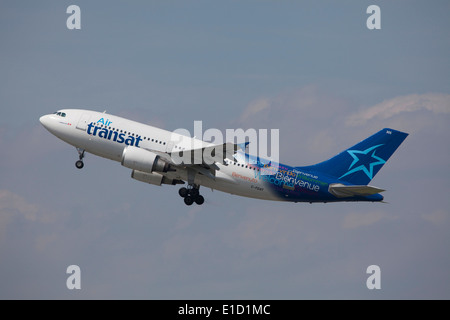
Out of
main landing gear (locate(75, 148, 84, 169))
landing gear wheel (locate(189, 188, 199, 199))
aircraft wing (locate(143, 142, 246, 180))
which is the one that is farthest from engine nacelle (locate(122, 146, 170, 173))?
main landing gear (locate(75, 148, 84, 169))

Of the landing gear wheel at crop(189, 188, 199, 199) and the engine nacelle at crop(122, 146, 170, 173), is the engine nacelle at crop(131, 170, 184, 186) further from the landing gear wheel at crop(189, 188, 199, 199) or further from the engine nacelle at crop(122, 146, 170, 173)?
the engine nacelle at crop(122, 146, 170, 173)

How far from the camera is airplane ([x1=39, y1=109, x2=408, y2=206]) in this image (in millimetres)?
60094

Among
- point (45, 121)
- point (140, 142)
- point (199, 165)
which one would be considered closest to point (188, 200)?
point (199, 165)

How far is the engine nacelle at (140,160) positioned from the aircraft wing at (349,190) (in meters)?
15.5

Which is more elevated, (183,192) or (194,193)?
(183,192)

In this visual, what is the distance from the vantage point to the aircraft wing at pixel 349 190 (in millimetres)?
58438

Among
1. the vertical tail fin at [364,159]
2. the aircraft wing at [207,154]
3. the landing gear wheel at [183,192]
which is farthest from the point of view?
the landing gear wheel at [183,192]

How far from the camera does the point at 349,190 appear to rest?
60.3m

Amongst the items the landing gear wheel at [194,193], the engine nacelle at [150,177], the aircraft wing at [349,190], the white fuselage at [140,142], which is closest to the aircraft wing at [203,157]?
the white fuselage at [140,142]

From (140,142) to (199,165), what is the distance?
562 cm

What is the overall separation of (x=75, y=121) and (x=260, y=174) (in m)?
17.4

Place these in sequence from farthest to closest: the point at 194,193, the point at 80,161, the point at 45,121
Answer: the point at 45,121, the point at 194,193, the point at 80,161

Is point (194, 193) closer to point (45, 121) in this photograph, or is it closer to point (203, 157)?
point (203, 157)

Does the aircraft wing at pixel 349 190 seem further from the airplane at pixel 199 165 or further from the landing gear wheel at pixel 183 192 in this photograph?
the landing gear wheel at pixel 183 192
